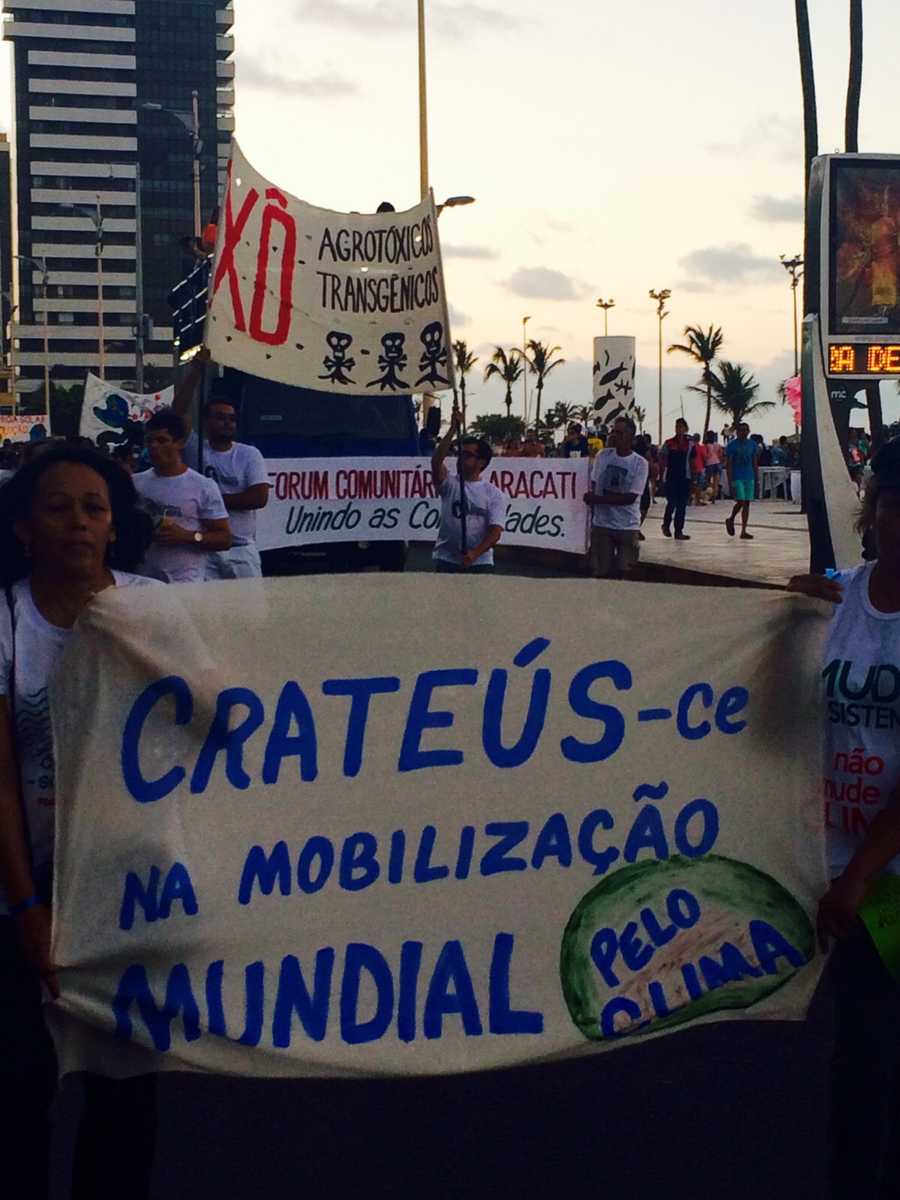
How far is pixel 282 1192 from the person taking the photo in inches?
143

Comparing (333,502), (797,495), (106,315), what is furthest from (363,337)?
(106,315)

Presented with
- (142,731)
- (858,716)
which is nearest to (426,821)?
(142,731)

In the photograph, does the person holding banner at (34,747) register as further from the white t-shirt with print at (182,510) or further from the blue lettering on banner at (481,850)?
the white t-shirt with print at (182,510)

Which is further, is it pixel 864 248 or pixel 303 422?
pixel 303 422

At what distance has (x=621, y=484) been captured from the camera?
14.4 m

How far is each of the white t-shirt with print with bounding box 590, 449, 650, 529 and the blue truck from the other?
230 cm

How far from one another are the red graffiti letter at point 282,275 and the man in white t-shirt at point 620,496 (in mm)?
5396

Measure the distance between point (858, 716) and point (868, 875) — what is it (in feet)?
0.97

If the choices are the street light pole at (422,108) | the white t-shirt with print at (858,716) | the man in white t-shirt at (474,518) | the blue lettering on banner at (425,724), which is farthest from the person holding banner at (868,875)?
the street light pole at (422,108)

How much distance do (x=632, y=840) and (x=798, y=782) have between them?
36cm

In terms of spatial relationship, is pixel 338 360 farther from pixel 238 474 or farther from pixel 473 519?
pixel 473 519

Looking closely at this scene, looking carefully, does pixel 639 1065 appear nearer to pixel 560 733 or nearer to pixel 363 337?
pixel 560 733

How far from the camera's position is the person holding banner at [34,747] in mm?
2871

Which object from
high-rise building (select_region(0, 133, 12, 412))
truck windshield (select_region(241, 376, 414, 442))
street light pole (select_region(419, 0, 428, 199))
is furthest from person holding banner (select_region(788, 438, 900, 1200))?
high-rise building (select_region(0, 133, 12, 412))
